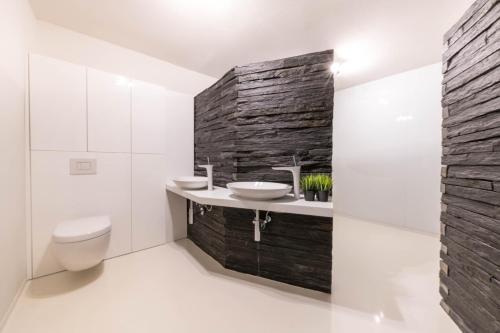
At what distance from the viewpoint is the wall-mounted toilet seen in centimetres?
A: 154

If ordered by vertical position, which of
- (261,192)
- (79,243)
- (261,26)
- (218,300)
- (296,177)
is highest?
(261,26)

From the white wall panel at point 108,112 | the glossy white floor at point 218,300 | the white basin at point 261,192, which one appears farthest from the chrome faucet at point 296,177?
the white wall panel at point 108,112

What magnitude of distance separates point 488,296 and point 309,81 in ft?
5.79

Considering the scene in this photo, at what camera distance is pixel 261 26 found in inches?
82.5

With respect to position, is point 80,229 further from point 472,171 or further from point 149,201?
point 472,171

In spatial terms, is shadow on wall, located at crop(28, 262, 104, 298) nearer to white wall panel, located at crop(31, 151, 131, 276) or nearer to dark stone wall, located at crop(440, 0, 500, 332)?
white wall panel, located at crop(31, 151, 131, 276)

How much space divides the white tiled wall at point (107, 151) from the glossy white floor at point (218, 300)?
41 cm

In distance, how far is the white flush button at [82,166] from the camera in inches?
77.9

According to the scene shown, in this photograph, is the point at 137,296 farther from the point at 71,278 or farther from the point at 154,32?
the point at 154,32

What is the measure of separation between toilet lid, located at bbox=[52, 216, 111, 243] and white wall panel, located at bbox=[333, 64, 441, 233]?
3.86 m

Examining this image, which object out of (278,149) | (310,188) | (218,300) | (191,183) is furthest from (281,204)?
(191,183)

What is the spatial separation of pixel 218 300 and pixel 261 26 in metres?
2.59

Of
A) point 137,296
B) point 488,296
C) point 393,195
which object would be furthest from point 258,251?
point 393,195

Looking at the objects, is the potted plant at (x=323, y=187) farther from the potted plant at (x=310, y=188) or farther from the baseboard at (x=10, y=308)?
the baseboard at (x=10, y=308)
